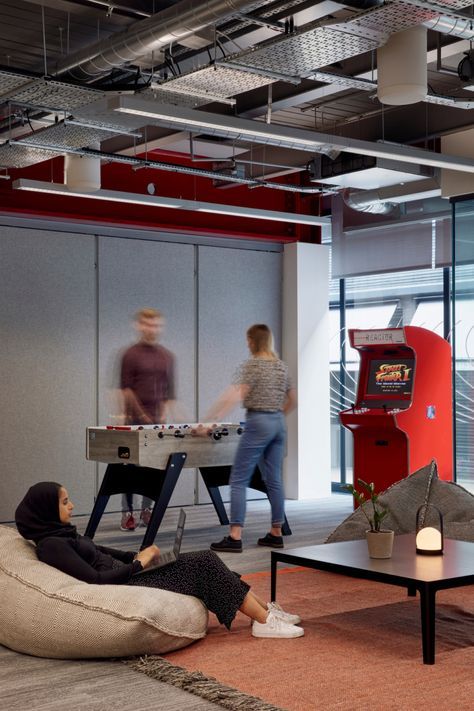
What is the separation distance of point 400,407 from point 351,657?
13.5ft

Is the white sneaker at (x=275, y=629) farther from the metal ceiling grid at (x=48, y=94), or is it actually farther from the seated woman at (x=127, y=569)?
→ the metal ceiling grid at (x=48, y=94)

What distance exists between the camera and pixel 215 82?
5.95 metres

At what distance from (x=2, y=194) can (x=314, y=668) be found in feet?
19.6

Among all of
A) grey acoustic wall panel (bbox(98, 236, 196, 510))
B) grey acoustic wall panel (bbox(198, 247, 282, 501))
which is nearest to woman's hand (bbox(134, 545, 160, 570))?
grey acoustic wall panel (bbox(98, 236, 196, 510))

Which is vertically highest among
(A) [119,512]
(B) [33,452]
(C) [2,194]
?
(C) [2,194]

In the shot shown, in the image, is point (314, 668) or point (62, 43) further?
point (62, 43)

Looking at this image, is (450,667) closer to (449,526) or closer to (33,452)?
(449,526)

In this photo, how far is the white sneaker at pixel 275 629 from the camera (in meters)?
4.70

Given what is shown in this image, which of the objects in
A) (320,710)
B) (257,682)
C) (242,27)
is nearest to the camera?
(320,710)

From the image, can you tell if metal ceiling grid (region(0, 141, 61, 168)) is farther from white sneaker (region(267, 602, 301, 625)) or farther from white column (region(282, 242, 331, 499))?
white sneaker (region(267, 602, 301, 625))

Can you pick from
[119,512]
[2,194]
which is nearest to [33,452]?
[119,512]

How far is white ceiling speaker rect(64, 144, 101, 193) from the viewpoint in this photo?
813 cm

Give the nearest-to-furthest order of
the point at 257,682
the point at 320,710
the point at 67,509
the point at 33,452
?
the point at 320,710
the point at 257,682
the point at 67,509
the point at 33,452

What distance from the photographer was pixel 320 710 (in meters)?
3.71
